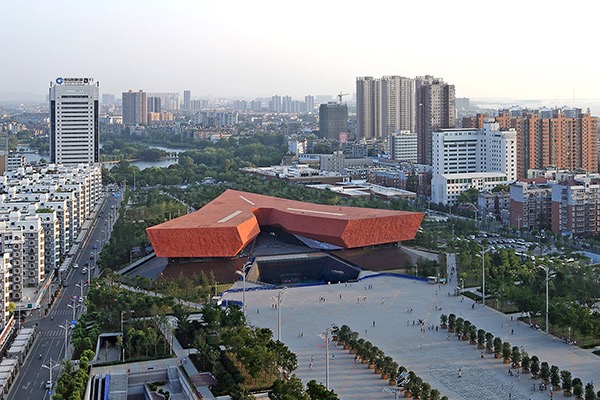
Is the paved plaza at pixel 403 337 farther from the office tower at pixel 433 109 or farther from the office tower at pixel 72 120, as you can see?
the office tower at pixel 72 120

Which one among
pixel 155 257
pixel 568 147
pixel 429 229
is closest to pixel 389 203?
pixel 429 229

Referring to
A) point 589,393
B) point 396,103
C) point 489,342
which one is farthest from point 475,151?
point 396,103

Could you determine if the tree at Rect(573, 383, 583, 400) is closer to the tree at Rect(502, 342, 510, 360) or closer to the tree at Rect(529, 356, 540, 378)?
the tree at Rect(529, 356, 540, 378)

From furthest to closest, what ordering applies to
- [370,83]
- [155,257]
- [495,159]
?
[370,83] → [495,159] → [155,257]

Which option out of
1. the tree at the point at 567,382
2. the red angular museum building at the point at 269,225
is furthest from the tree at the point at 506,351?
the red angular museum building at the point at 269,225

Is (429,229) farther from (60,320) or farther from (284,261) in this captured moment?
(60,320)
